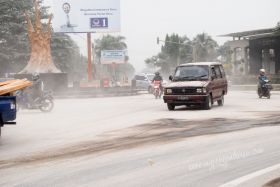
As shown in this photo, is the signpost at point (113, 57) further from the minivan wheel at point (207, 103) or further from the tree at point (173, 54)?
the minivan wheel at point (207, 103)

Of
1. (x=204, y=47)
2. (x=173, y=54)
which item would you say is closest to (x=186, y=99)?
(x=204, y=47)

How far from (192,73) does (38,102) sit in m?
6.03

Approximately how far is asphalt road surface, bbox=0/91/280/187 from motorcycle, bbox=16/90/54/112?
19.4ft

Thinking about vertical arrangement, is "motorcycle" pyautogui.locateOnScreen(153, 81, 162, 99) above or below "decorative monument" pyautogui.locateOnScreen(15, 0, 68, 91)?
below

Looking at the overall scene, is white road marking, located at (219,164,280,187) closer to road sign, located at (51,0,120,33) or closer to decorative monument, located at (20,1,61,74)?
decorative monument, located at (20,1,61,74)

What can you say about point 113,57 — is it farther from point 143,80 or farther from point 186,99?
point 186,99

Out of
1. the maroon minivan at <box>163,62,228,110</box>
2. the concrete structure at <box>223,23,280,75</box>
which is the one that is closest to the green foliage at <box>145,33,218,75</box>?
the concrete structure at <box>223,23,280,75</box>

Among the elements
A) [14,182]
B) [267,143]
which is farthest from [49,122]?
[14,182]

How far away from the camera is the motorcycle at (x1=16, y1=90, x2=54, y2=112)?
2086cm

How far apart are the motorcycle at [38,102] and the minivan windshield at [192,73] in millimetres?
5038

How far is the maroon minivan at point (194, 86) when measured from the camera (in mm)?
19234

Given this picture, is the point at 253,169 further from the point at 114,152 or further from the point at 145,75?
the point at 145,75

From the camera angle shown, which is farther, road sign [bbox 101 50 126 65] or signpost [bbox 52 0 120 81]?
road sign [bbox 101 50 126 65]

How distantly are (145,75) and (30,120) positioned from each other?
94.3 feet
